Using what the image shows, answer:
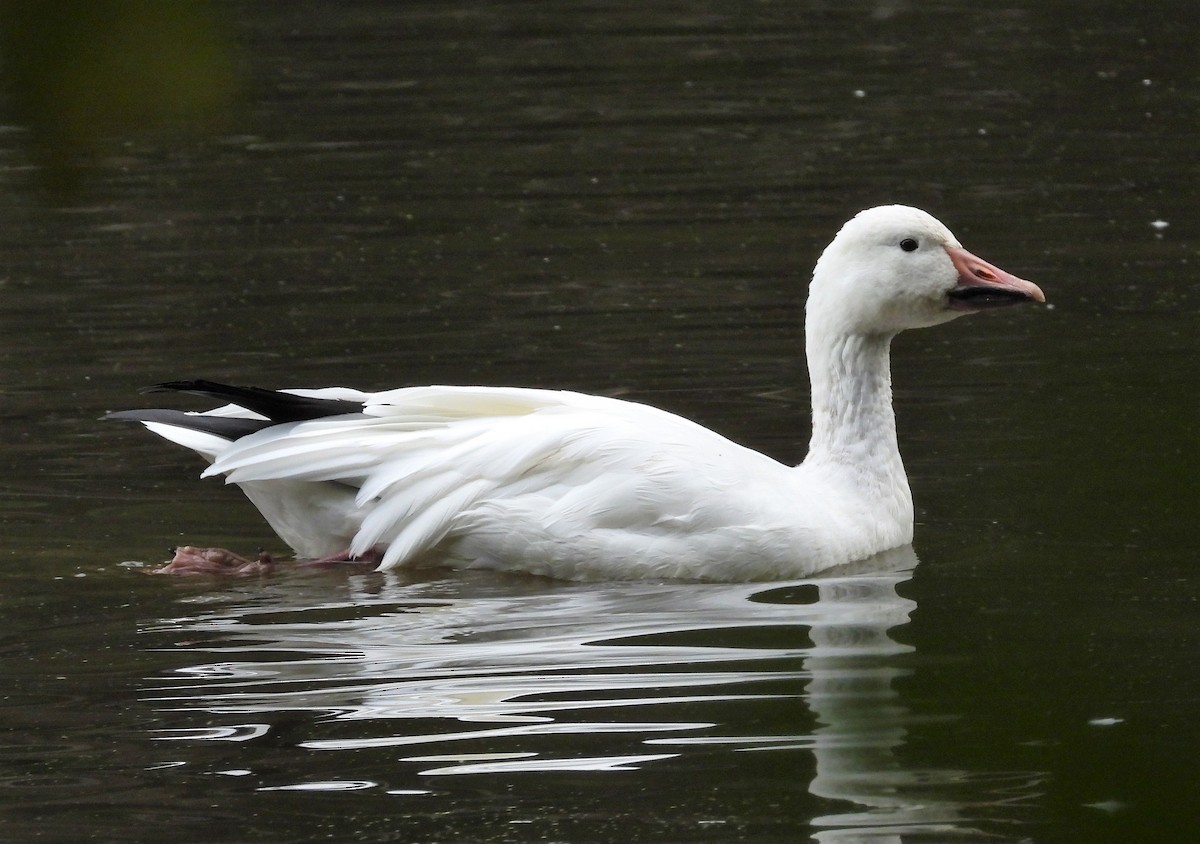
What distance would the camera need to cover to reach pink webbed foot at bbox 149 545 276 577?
6359 millimetres

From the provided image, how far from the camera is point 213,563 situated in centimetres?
638

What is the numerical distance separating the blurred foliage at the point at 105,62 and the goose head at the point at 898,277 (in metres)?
4.50

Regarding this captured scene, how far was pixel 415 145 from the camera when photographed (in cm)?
1456

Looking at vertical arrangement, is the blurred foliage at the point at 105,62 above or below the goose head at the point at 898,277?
above

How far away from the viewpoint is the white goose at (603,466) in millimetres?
6219

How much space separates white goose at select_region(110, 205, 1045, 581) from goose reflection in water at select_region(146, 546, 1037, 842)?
0.15 metres

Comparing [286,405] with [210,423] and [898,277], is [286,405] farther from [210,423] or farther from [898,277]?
[898,277]

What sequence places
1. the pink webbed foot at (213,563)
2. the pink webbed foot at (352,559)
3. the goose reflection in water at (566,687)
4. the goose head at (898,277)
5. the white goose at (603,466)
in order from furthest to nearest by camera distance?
the goose head at (898,277), the pink webbed foot at (352,559), the pink webbed foot at (213,563), the white goose at (603,466), the goose reflection in water at (566,687)

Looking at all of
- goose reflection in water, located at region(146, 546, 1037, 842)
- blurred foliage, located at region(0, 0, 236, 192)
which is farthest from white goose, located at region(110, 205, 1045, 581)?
blurred foliage, located at region(0, 0, 236, 192)

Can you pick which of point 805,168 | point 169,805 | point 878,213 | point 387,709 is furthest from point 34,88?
point 805,168

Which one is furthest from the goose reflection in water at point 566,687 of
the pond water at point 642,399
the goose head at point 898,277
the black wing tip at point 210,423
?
the goose head at point 898,277

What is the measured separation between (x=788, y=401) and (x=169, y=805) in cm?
463

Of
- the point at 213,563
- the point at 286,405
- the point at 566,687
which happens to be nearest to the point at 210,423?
the point at 286,405

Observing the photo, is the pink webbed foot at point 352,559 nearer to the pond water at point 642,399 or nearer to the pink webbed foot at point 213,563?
the pond water at point 642,399
